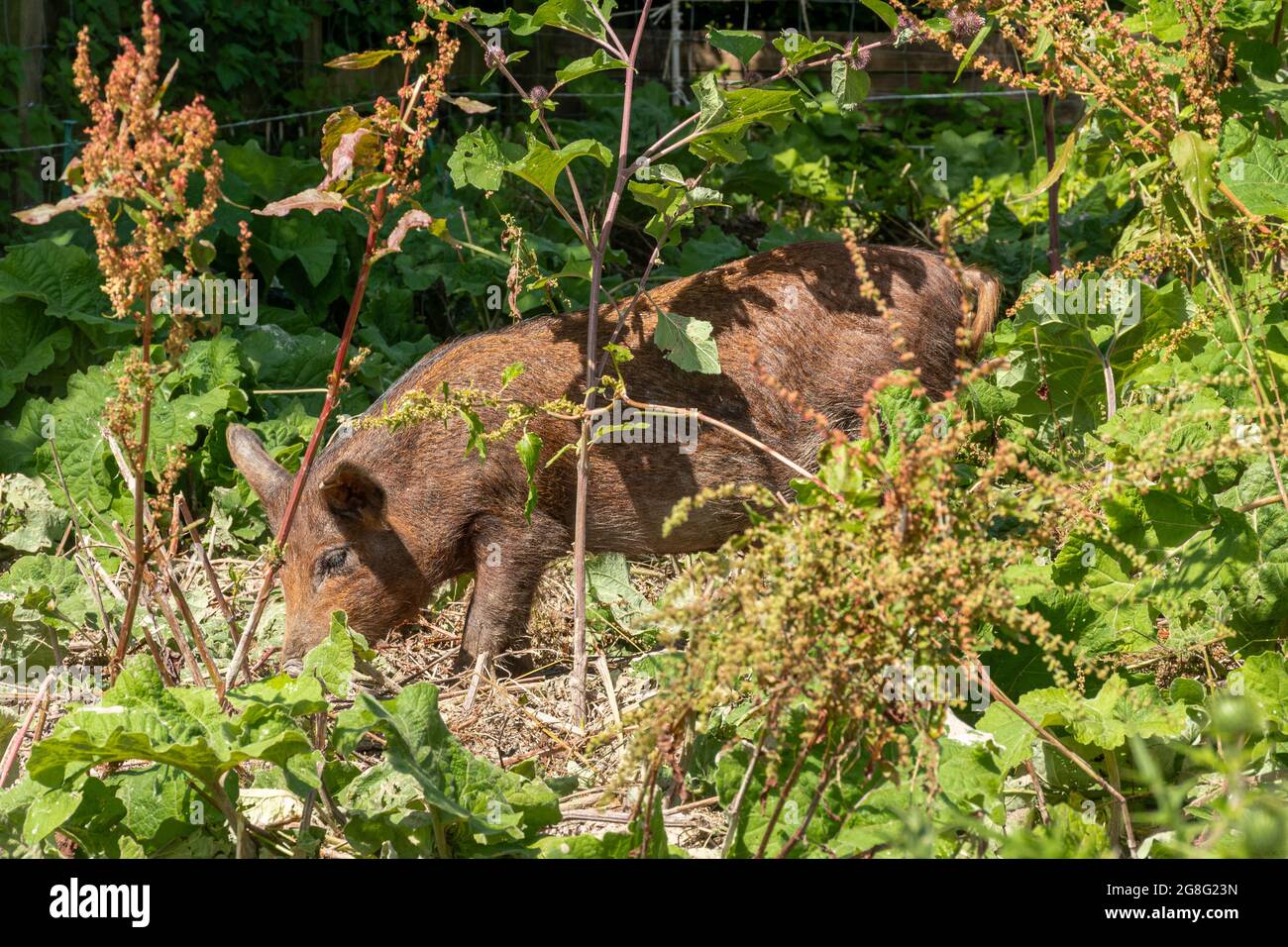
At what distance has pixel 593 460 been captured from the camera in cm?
543

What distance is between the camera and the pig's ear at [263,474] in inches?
217

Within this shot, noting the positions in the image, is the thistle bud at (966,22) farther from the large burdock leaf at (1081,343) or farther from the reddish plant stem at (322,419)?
the reddish plant stem at (322,419)

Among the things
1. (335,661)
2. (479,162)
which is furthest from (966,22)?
(335,661)

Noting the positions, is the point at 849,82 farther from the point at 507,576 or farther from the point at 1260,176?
the point at 507,576

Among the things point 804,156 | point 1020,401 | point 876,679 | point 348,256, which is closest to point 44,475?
point 348,256

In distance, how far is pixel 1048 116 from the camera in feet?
18.6

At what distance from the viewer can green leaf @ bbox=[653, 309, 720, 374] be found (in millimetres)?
4641

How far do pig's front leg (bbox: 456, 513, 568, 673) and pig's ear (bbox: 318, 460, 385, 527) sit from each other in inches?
15.1

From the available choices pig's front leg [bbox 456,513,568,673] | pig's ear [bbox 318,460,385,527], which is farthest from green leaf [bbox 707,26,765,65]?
pig's ear [bbox 318,460,385,527]

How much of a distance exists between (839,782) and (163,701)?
1.54 metres

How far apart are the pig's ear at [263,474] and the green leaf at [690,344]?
1715 millimetres

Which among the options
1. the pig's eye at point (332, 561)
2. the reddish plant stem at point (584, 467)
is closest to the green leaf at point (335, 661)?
the reddish plant stem at point (584, 467)

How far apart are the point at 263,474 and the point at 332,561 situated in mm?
436
